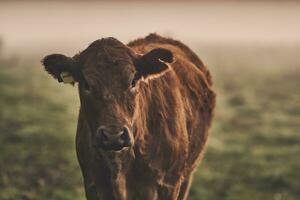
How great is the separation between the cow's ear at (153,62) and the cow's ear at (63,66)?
0.71m

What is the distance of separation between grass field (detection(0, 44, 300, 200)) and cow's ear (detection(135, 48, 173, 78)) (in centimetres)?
546

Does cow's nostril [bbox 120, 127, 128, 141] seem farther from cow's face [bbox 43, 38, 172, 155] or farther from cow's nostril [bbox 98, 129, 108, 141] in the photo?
cow's nostril [bbox 98, 129, 108, 141]

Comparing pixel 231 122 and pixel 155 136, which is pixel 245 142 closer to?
pixel 231 122

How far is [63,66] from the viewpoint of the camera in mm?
7445

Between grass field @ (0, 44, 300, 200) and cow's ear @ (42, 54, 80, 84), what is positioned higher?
cow's ear @ (42, 54, 80, 84)

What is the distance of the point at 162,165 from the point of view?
26.5 feet

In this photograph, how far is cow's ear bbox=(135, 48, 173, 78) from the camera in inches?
295

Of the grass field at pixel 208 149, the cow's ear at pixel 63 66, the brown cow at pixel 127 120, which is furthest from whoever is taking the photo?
the grass field at pixel 208 149

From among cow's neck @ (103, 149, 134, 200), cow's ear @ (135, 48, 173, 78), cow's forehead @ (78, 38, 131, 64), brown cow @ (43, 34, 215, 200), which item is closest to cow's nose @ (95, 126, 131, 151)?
brown cow @ (43, 34, 215, 200)

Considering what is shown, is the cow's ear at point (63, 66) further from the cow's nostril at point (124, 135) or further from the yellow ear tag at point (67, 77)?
the cow's nostril at point (124, 135)

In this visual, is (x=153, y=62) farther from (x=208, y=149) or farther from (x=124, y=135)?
(x=208, y=149)

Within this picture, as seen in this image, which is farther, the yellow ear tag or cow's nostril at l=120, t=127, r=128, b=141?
the yellow ear tag

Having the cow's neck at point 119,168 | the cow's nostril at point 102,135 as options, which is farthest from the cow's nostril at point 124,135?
the cow's neck at point 119,168

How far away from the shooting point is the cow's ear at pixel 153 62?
7492 mm
